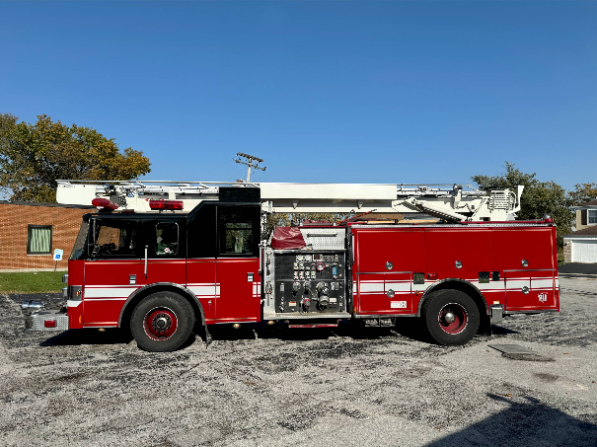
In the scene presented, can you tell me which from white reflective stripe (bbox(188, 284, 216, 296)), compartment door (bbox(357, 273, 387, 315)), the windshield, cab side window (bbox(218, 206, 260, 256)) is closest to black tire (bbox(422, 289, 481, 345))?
compartment door (bbox(357, 273, 387, 315))

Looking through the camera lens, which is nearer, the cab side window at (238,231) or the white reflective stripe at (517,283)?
the cab side window at (238,231)

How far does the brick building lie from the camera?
24.7 m

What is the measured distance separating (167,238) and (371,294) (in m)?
4.03

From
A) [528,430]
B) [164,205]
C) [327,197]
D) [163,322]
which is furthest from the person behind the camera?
[327,197]

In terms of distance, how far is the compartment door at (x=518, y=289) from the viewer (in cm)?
847

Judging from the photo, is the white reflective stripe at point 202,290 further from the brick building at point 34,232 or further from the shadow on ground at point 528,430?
the brick building at point 34,232

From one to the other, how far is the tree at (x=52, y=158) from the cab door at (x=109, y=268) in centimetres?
3817

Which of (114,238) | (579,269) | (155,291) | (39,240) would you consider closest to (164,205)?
(114,238)

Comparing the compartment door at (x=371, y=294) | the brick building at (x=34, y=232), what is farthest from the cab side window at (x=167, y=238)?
the brick building at (x=34, y=232)

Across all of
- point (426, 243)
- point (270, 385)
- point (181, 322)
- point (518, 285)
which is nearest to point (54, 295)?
point (181, 322)

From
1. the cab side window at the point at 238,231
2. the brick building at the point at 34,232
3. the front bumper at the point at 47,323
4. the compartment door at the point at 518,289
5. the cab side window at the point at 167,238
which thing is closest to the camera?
the front bumper at the point at 47,323

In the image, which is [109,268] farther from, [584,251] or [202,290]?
[584,251]

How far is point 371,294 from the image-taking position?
8273mm

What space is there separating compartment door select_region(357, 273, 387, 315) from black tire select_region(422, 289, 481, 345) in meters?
0.89
